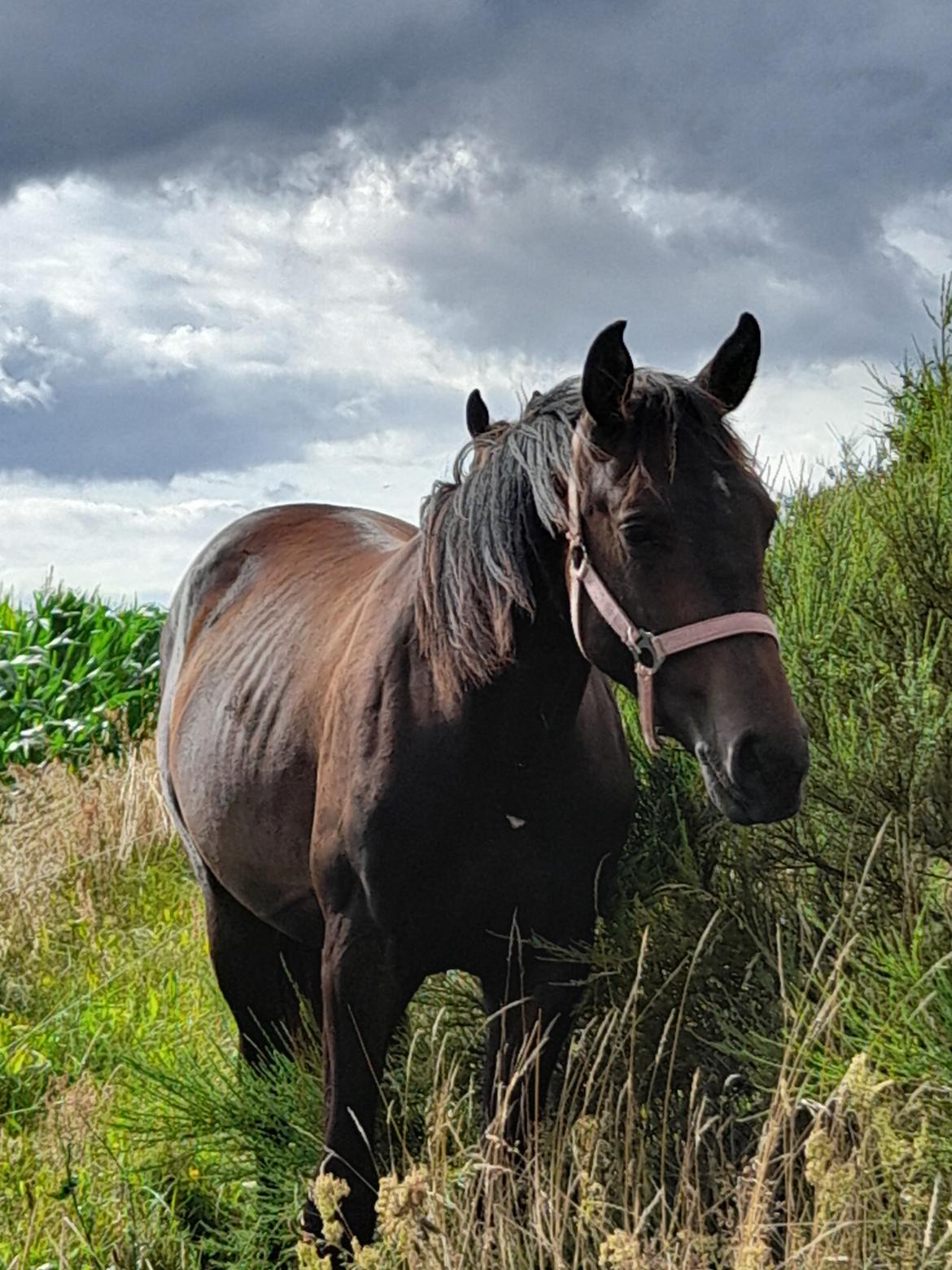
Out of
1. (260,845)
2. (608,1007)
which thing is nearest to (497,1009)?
(608,1007)

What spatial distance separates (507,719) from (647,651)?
1.65ft

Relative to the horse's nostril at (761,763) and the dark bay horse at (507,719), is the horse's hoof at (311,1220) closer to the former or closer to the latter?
the dark bay horse at (507,719)

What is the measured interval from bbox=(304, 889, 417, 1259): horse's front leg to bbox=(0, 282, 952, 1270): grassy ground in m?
0.13

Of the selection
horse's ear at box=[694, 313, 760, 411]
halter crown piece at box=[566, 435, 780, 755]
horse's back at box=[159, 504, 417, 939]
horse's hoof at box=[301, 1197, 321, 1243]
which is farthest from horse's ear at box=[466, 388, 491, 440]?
horse's hoof at box=[301, 1197, 321, 1243]

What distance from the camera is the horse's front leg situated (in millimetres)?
3195

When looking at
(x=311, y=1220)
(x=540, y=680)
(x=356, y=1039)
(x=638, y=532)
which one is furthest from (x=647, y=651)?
(x=311, y=1220)

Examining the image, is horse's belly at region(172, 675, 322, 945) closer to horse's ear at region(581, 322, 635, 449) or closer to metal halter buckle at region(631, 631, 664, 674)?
metal halter buckle at region(631, 631, 664, 674)

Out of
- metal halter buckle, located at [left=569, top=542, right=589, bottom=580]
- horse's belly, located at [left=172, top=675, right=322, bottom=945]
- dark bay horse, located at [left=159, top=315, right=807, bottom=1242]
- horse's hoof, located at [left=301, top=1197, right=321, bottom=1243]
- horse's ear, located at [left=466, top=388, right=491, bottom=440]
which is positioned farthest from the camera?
horse's ear, located at [left=466, top=388, right=491, bottom=440]

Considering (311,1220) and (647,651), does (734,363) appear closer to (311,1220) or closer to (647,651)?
(647,651)

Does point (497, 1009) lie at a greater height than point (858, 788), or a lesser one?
lesser

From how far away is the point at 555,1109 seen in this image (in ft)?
11.9

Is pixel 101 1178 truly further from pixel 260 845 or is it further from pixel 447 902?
pixel 447 902

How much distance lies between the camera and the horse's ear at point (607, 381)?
2654mm

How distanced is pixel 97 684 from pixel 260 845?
277 inches
